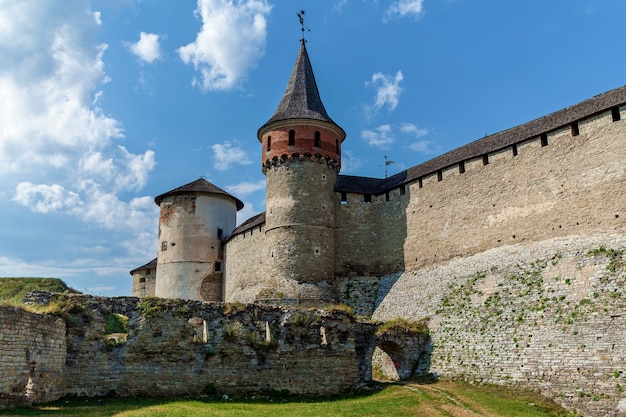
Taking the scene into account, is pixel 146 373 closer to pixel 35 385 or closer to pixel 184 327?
pixel 184 327

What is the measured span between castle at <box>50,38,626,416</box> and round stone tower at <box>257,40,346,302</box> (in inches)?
3.2

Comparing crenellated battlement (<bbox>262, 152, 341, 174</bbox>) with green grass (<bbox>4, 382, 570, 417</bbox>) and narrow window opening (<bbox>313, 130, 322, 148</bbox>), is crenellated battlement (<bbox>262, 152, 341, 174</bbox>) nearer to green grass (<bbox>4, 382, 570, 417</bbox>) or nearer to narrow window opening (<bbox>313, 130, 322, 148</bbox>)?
narrow window opening (<bbox>313, 130, 322, 148</bbox>)

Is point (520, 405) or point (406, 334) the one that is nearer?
point (520, 405)

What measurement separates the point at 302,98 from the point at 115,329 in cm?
1966

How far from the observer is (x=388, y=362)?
2516cm

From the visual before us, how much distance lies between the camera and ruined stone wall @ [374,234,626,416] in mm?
18094

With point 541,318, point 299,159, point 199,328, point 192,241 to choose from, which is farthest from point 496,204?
point 192,241

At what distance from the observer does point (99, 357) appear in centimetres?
1747

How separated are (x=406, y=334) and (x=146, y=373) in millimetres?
10878

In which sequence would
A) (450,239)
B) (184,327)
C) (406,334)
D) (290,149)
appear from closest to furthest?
(184,327), (406,334), (450,239), (290,149)

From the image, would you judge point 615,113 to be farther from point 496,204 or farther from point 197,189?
point 197,189

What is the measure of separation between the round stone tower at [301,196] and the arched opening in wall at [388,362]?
5529 millimetres

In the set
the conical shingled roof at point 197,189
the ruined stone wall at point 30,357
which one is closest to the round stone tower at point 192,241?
the conical shingled roof at point 197,189

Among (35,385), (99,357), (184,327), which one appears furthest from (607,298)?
(35,385)
